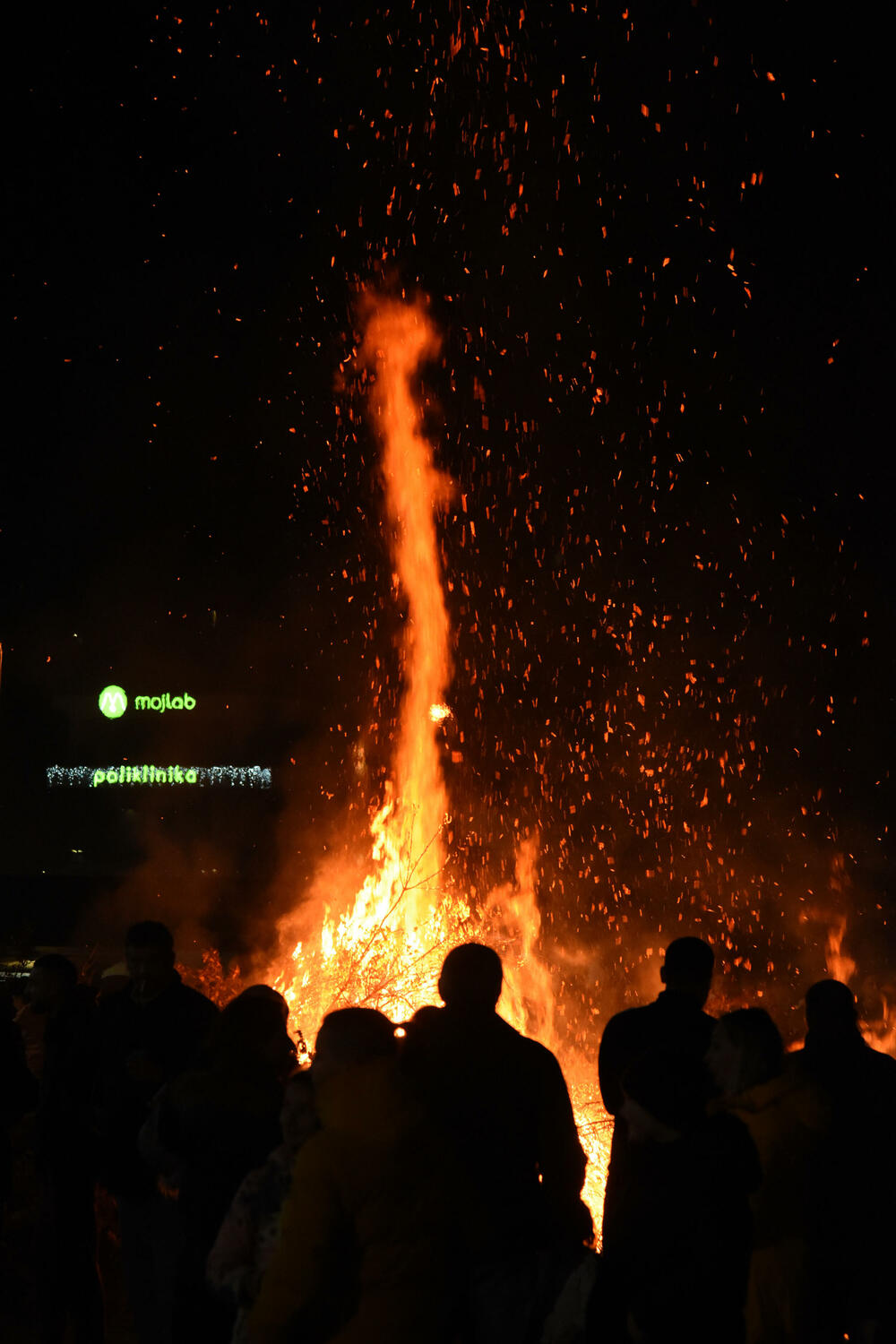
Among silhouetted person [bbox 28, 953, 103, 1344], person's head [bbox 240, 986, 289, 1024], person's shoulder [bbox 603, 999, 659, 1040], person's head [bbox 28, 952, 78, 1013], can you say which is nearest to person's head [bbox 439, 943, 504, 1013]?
person's head [bbox 240, 986, 289, 1024]

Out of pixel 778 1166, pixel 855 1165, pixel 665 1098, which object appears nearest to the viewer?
pixel 665 1098

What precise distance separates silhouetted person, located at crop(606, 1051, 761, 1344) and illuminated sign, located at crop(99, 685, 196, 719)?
141ft

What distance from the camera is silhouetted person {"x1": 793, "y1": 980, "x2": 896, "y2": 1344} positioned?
3.88m

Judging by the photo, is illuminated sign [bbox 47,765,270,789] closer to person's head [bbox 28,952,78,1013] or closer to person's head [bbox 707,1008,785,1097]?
person's head [bbox 28,952,78,1013]

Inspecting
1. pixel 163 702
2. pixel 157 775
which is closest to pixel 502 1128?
pixel 157 775

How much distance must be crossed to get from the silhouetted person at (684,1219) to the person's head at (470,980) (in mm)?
635

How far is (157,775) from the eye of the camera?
44156 mm

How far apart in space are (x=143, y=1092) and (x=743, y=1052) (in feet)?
6.94

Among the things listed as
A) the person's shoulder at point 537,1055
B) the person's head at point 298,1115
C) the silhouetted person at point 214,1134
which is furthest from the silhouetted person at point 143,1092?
the person's head at point 298,1115

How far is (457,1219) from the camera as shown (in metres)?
2.63

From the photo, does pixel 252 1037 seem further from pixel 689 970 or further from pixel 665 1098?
pixel 689 970

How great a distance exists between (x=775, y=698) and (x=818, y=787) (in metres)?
2.01

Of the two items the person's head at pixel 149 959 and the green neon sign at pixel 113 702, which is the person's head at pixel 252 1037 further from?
the green neon sign at pixel 113 702

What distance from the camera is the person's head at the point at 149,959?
465cm
